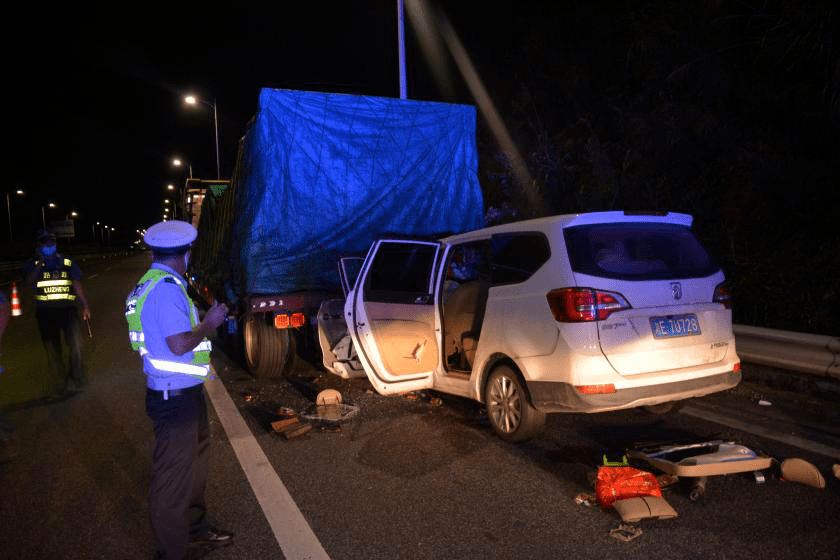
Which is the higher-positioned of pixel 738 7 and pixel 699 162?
pixel 738 7

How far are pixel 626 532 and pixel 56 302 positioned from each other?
6.47m

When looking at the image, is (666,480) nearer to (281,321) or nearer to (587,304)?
(587,304)

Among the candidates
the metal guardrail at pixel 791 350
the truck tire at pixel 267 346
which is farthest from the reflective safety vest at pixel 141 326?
the metal guardrail at pixel 791 350

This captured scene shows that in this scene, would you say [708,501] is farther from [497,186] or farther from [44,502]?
[497,186]

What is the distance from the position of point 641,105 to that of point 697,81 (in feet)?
6.95

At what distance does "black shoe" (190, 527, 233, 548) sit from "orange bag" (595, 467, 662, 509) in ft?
6.91

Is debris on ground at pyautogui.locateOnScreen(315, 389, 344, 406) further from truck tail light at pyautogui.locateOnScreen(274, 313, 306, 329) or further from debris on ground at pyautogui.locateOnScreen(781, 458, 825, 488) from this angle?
debris on ground at pyautogui.locateOnScreen(781, 458, 825, 488)

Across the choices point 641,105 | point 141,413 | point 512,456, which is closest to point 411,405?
point 512,456

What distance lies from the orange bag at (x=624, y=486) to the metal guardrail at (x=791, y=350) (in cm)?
274

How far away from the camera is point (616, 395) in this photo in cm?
424

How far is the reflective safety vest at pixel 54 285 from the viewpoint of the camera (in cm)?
712

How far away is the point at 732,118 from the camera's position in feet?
39.1

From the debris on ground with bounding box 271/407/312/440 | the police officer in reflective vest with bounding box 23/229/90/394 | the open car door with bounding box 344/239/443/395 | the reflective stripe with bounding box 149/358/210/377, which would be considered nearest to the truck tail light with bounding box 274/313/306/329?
the open car door with bounding box 344/239/443/395

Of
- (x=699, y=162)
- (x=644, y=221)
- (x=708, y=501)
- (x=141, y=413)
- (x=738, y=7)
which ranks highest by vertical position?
(x=738, y=7)
